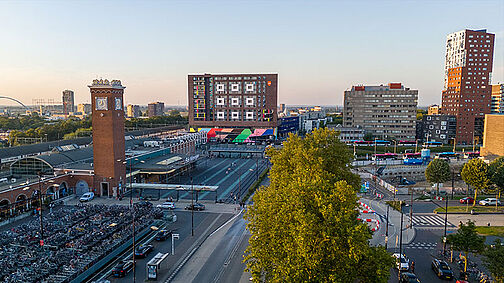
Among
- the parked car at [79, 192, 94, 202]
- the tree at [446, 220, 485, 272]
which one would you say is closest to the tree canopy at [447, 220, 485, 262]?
the tree at [446, 220, 485, 272]

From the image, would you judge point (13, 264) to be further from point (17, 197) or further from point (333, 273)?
point (333, 273)

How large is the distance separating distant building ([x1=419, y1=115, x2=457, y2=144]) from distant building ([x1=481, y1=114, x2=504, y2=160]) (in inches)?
1268

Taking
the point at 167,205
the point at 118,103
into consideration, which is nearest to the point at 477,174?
the point at 167,205

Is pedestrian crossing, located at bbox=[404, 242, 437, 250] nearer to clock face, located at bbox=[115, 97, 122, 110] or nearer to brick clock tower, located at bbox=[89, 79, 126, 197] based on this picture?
brick clock tower, located at bbox=[89, 79, 126, 197]

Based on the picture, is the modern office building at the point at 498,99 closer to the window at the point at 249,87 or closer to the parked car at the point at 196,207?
the window at the point at 249,87

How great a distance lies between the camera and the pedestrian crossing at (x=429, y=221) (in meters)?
36.9

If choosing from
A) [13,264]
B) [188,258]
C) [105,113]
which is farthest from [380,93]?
[13,264]

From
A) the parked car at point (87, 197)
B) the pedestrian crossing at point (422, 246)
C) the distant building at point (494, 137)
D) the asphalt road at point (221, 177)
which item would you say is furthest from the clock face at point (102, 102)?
the distant building at point (494, 137)

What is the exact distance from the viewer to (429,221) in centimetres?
3819

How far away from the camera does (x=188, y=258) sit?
27.8m

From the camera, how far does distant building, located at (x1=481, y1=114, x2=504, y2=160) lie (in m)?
65.8

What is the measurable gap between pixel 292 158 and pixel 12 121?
14478cm

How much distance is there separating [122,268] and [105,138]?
27.0 metres

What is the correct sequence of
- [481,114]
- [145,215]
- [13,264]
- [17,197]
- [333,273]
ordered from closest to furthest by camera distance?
[333,273]
[13,264]
[145,215]
[17,197]
[481,114]
